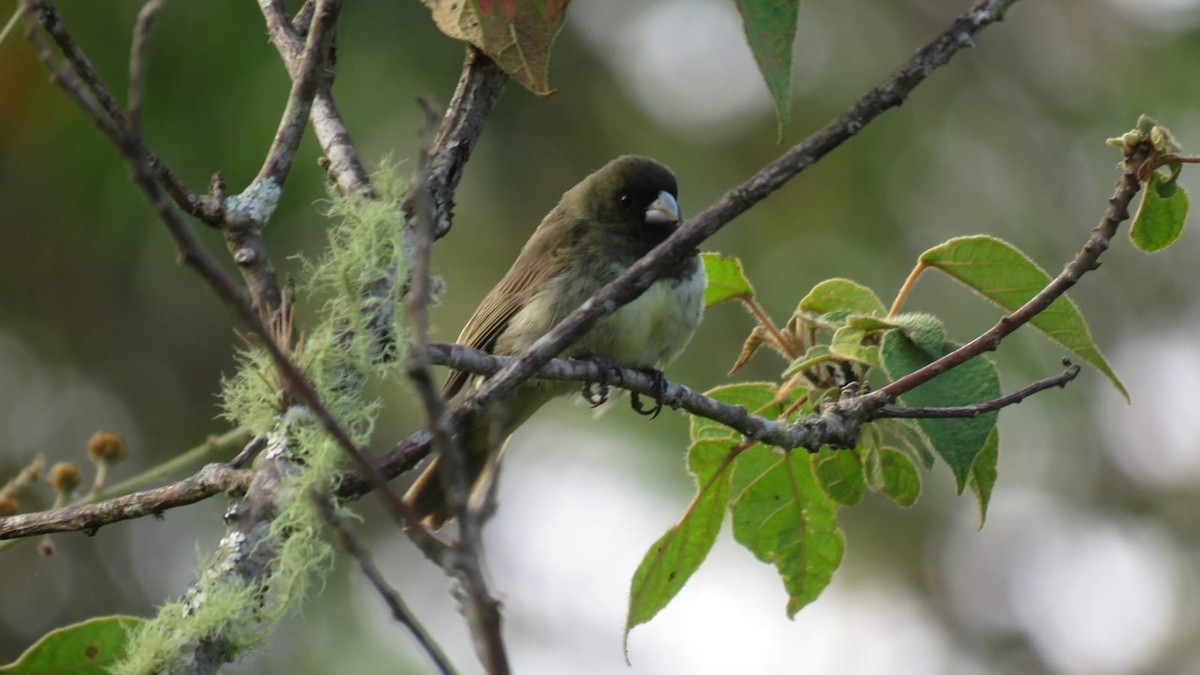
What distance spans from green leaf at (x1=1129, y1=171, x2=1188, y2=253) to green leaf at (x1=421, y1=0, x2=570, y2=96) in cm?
101

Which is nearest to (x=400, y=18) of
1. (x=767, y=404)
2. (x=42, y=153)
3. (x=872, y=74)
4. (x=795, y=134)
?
(x=42, y=153)

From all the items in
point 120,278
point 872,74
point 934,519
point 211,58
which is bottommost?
point 934,519

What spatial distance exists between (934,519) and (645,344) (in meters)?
4.36

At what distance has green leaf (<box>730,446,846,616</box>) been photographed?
2660mm

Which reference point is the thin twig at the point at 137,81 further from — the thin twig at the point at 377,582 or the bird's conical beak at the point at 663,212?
the bird's conical beak at the point at 663,212

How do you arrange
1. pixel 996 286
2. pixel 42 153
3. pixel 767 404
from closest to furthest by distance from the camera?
pixel 996 286, pixel 767 404, pixel 42 153

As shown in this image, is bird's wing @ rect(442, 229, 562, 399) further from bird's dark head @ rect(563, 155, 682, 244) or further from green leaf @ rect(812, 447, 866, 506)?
green leaf @ rect(812, 447, 866, 506)

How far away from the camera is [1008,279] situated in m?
2.46

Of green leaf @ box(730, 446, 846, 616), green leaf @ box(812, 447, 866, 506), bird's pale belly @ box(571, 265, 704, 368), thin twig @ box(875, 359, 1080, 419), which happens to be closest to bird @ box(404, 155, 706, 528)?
bird's pale belly @ box(571, 265, 704, 368)

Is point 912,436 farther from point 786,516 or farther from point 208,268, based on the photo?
point 208,268

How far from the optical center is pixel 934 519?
24.9ft

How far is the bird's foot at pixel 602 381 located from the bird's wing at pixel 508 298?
34 cm

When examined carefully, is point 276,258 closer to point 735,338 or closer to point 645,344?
point 735,338

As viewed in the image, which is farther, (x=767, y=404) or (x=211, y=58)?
(x=211, y=58)
